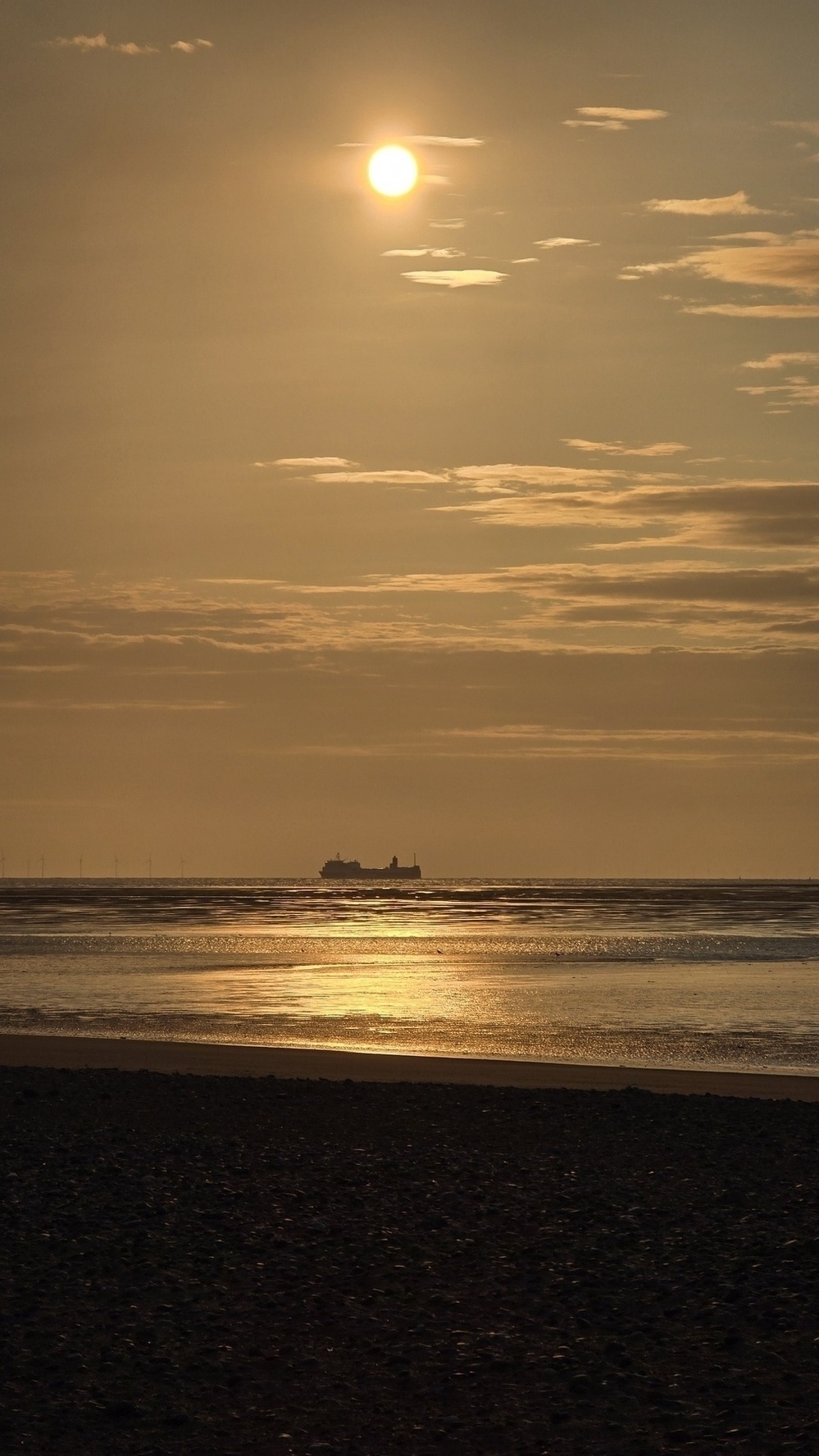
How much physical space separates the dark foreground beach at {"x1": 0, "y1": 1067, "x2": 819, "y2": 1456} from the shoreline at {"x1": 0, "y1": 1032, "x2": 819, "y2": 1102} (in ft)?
15.4

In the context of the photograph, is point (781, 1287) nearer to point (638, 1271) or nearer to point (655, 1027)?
point (638, 1271)

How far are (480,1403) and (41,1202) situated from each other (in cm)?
626

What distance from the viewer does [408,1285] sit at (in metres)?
12.3

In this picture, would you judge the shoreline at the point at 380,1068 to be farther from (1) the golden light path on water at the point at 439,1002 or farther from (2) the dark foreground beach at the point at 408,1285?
(2) the dark foreground beach at the point at 408,1285

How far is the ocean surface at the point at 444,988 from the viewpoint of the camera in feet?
108

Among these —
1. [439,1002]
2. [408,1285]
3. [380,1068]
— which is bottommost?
[408,1285]

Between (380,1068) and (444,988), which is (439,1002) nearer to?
(444,988)

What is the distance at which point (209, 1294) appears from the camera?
11906mm

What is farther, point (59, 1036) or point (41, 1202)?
point (59, 1036)

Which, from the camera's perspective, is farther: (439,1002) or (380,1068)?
(439,1002)

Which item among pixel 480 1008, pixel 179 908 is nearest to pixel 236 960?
pixel 480 1008

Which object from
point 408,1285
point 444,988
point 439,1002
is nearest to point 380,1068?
point 408,1285

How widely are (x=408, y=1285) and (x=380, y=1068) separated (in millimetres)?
15120

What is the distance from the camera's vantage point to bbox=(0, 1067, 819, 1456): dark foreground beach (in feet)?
31.4
